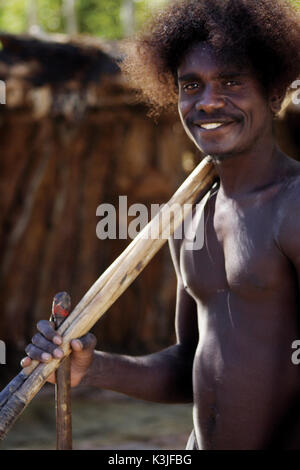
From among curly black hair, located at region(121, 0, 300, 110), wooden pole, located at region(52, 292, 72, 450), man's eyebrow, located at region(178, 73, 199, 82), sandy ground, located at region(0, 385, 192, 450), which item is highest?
curly black hair, located at region(121, 0, 300, 110)

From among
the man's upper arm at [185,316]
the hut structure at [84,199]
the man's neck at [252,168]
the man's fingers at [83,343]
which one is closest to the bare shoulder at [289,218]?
the man's neck at [252,168]

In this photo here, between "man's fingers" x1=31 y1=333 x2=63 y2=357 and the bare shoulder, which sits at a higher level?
the bare shoulder

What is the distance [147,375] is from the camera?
2.47 metres

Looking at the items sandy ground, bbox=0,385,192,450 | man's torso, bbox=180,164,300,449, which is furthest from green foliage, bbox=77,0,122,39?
man's torso, bbox=180,164,300,449

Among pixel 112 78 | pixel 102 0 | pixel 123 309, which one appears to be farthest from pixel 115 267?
pixel 102 0

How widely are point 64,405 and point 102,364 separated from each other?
0.20m

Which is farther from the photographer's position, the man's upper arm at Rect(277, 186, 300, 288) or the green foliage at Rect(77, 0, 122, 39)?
the green foliage at Rect(77, 0, 122, 39)

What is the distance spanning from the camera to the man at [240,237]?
2090mm

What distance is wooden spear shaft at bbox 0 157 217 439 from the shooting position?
6.86 ft

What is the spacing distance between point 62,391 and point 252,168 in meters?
0.85

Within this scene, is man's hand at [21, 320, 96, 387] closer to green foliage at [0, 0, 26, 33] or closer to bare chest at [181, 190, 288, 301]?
bare chest at [181, 190, 288, 301]

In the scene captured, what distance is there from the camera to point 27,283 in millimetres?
6613

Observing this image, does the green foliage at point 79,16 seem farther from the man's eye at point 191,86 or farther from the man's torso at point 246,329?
the man's torso at point 246,329

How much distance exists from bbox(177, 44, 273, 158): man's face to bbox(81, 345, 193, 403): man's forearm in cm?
71
